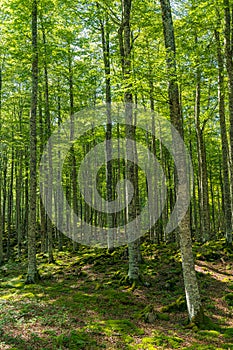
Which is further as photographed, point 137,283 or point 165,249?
point 165,249

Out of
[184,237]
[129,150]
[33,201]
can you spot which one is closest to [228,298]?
[184,237]

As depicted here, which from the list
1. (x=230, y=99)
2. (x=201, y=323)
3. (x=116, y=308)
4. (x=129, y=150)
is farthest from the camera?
(x=230, y=99)

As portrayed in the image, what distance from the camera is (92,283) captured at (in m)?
12.6

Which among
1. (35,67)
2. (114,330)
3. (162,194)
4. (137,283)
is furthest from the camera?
(162,194)

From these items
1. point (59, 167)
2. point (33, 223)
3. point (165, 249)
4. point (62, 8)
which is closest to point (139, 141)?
point (59, 167)

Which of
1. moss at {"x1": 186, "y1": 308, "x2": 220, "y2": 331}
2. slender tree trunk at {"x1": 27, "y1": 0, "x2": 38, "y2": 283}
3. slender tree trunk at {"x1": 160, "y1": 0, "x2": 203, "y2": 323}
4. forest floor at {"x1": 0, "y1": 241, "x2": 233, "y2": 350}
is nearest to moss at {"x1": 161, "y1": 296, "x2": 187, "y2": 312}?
forest floor at {"x1": 0, "y1": 241, "x2": 233, "y2": 350}

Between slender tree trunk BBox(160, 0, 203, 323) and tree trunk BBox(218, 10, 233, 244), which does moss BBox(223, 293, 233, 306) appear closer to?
slender tree trunk BBox(160, 0, 203, 323)

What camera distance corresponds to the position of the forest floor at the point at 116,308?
6.71m

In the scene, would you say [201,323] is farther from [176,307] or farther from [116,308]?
[116,308]

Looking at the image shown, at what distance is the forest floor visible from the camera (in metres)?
6.71

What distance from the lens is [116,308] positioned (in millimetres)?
9258

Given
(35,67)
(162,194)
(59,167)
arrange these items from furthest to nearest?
(162,194)
(59,167)
(35,67)

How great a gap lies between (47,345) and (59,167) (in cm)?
1742

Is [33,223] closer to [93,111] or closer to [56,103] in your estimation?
[93,111]
